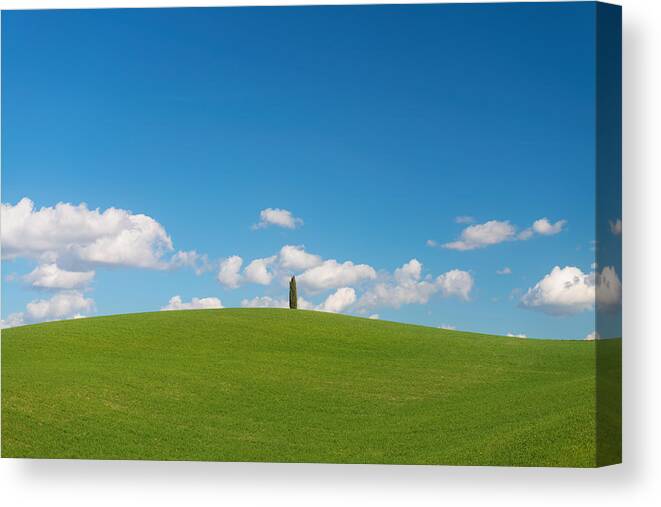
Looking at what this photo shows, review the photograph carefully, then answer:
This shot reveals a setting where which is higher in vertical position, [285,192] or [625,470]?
[285,192]

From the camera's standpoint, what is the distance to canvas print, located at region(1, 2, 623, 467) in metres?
14.7

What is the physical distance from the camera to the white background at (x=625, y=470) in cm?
1358

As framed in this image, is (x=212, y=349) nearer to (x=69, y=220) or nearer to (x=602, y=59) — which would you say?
(x=69, y=220)

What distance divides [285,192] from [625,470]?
7745 millimetres

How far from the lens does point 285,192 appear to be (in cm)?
1556

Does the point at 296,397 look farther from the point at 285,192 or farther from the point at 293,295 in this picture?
the point at 285,192

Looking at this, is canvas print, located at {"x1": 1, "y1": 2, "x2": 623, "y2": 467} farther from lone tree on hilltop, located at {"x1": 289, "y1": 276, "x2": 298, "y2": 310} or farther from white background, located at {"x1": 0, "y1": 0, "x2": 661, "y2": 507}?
white background, located at {"x1": 0, "y1": 0, "x2": 661, "y2": 507}

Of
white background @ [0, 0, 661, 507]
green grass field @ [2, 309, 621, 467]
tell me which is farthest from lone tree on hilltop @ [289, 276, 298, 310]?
white background @ [0, 0, 661, 507]

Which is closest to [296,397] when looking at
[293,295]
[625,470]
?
[293,295]

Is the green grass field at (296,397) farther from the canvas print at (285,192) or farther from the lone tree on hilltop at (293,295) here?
the lone tree on hilltop at (293,295)

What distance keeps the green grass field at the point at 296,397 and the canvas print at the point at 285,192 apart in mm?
70

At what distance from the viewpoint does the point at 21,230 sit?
50.5 ft

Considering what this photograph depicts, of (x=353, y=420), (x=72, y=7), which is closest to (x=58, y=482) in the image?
(x=353, y=420)

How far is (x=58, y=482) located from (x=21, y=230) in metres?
4.71
